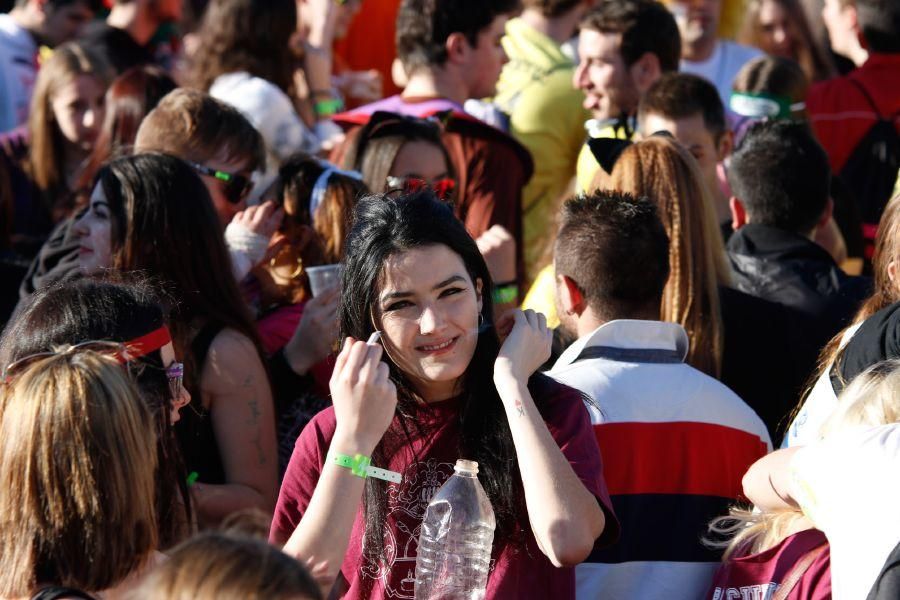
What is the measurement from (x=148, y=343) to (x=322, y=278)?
3.98 ft

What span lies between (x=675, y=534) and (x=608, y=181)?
5.06 feet

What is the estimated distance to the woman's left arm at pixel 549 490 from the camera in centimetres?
266

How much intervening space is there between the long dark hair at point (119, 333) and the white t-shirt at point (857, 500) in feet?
4.48

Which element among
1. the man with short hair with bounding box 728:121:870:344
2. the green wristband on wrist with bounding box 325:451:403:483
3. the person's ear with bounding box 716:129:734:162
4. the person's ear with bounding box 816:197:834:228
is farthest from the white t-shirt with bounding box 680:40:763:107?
the green wristband on wrist with bounding box 325:451:403:483

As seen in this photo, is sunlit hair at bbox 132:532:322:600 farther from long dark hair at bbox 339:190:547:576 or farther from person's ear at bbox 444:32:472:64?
person's ear at bbox 444:32:472:64

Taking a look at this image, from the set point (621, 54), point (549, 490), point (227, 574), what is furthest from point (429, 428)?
point (621, 54)

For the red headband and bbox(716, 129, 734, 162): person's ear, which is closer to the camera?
the red headband

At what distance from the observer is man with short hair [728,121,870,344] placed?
14.0 ft

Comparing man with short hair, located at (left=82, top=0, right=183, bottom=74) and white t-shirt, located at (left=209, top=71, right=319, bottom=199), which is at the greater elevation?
man with short hair, located at (left=82, top=0, right=183, bottom=74)

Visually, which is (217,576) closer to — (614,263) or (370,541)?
(370,541)

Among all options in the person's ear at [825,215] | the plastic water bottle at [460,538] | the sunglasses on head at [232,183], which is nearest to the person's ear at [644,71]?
the person's ear at [825,215]

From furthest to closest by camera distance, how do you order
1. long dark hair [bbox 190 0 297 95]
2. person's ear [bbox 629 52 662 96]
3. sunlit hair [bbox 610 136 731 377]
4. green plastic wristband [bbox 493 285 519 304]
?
long dark hair [bbox 190 0 297 95]
person's ear [bbox 629 52 662 96]
green plastic wristband [bbox 493 285 519 304]
sunlit hair [bbox 610 136 731 377]

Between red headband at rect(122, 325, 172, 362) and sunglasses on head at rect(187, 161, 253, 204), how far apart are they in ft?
5.10

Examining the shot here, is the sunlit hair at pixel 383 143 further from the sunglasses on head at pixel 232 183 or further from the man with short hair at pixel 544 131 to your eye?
the man with short hair at pixel 544 131
